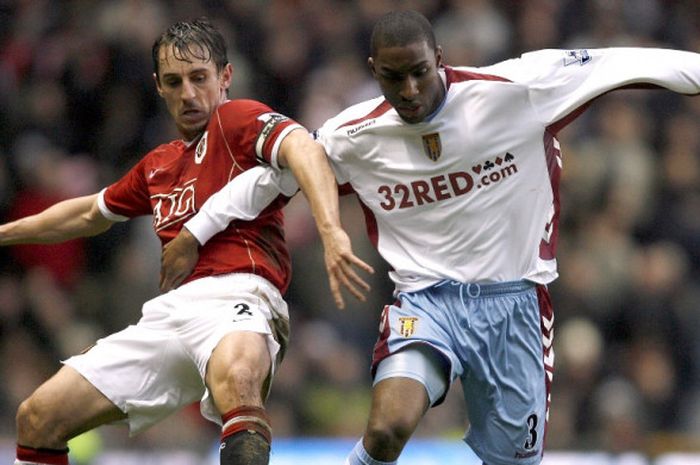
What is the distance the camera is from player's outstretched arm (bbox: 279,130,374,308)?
6.32m

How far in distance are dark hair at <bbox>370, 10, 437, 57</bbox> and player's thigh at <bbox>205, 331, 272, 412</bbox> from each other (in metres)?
1.33

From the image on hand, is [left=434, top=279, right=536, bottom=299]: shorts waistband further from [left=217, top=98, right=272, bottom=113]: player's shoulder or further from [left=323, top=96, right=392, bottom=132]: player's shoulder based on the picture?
[left=217, top=98, right=272, bottom=113]: player's shoulder

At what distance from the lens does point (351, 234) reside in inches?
478

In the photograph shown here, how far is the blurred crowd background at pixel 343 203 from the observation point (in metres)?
11.9

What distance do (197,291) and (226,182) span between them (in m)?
0.50

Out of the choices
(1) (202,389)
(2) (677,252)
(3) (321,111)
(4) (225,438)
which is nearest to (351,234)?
(3) (321,111)

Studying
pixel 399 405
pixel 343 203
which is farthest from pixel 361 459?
pixel 343 203

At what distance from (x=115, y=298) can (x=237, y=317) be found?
5.96 meters

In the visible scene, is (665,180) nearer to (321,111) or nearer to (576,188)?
(576,188)

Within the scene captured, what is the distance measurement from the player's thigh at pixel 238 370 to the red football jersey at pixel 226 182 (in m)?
0.47

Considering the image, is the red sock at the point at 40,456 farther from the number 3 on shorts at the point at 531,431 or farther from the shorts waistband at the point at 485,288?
the number 3 on shorts at the point at 531,431

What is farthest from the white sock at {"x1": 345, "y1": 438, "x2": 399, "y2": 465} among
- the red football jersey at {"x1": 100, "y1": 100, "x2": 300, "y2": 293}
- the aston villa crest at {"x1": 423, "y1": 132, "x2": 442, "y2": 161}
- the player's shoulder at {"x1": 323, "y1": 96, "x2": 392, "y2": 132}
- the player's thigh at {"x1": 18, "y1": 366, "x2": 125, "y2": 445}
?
the player's shoulder at {"x1": 323, "y1": 96, "x2": 392, "y2": 132}

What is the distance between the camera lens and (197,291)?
704 centimetres

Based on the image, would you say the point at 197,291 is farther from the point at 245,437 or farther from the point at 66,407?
the point at 245,437
